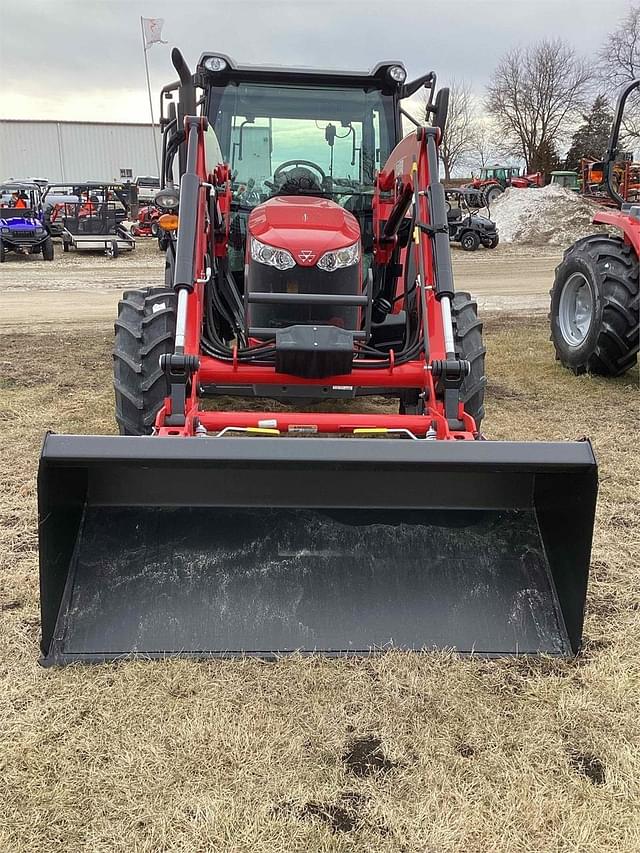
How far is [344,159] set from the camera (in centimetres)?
483

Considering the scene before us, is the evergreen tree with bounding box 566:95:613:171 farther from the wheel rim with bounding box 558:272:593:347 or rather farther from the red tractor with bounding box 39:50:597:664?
the red tractor with bounding box 39:50:597:664

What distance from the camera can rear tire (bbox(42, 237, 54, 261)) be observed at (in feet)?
62.0

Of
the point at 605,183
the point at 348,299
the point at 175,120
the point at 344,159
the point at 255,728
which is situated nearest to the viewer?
the point at 255,728

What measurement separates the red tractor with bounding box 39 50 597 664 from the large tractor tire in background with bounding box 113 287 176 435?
0.04ft

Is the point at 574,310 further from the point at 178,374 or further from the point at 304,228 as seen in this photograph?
the point at 178,374

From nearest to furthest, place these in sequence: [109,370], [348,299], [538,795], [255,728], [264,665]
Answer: [538,795]
[255,728]
[264,665]
[348,299]
[109,370]

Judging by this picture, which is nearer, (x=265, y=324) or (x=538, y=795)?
(x=538, y=795)

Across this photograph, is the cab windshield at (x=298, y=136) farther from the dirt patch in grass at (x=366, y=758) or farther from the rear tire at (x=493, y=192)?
the rear tire at (x=493, y=192)

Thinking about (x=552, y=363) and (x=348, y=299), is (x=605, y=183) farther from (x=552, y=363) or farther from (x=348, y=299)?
(x=348, y=299)

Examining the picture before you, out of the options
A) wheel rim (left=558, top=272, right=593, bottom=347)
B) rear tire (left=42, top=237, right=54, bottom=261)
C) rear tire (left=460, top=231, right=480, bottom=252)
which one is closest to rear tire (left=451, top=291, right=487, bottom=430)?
wheel rim (left=558, top=272, right=593, bottom=347)

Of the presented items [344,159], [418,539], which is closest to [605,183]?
[344,159]

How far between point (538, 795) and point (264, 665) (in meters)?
0.94

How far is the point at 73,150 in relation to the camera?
5681cm

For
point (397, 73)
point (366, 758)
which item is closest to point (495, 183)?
point (397, 73)
